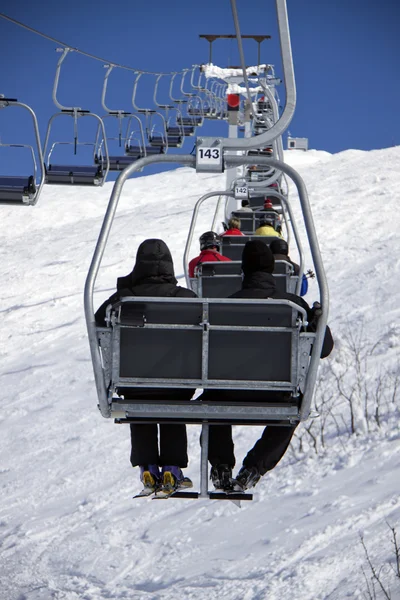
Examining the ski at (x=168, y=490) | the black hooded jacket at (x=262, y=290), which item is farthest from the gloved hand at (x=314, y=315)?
the ski at (x=168, y=490)

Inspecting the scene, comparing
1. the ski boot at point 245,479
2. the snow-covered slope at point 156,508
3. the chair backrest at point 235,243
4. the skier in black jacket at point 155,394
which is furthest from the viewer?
the snow-covered slope at point 156,508

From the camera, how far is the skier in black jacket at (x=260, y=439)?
4.93 metres

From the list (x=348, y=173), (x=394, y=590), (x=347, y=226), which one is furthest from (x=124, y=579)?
(x=348, y=173)

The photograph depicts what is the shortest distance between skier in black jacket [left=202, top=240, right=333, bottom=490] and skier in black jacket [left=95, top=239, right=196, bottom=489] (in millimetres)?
178

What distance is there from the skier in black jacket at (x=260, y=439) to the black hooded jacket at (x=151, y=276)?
0.35 metres

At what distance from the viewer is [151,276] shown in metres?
4.77

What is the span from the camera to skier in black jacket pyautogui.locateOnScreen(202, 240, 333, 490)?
4934mm

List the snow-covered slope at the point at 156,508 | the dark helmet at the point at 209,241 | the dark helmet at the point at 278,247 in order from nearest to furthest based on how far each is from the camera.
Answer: the dark helmet at the point at 209,241
the dark helmet at the point at 278,247
the snow-covered slope at the point at 156,508

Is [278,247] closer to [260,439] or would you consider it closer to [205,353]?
[260,439]

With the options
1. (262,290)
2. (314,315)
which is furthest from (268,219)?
(314,315)

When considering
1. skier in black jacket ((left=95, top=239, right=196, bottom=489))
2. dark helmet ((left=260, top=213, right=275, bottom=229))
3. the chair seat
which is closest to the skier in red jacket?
skier in black jacket ((left=95, top=239, right=196, bottom=489))

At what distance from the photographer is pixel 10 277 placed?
2042cm

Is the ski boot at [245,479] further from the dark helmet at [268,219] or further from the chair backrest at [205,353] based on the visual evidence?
the dark helmet at [268,219]

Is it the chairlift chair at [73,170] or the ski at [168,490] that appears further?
the chairlift chair at [73,170]
